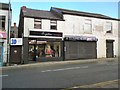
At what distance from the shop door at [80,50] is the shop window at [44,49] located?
50.8 inches

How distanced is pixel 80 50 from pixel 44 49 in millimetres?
5181

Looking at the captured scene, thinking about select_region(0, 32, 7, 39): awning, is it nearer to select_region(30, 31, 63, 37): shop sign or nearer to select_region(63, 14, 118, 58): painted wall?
select_region(30, 31, 63, 37): shop sign

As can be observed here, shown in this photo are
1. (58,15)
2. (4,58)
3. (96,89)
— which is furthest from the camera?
(58,15)

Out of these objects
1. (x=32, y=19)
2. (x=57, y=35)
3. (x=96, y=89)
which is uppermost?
(x=32, y=19)

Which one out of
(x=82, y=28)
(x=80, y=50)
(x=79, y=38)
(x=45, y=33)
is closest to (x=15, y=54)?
(x=45, y=33)

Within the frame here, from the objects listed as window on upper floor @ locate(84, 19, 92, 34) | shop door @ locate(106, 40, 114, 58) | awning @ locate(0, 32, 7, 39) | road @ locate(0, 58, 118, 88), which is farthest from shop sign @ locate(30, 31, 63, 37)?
road @ locate(0, 58, 118, 88)

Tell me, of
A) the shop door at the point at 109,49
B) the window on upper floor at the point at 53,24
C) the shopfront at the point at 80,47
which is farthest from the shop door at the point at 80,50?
the shop door at the point at 109,49

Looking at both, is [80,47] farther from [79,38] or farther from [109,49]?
[109,49]

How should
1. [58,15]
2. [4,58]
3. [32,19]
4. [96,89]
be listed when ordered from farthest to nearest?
1. [58,15]
2. [32,19]
3. [4,58]
4. [96,89]

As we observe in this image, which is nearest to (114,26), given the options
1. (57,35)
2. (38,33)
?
(57,35)

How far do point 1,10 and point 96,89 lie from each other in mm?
18545

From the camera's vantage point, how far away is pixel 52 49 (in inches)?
1047

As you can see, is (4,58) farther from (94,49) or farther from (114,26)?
(114,26)

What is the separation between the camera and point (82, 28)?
28.8 metres
